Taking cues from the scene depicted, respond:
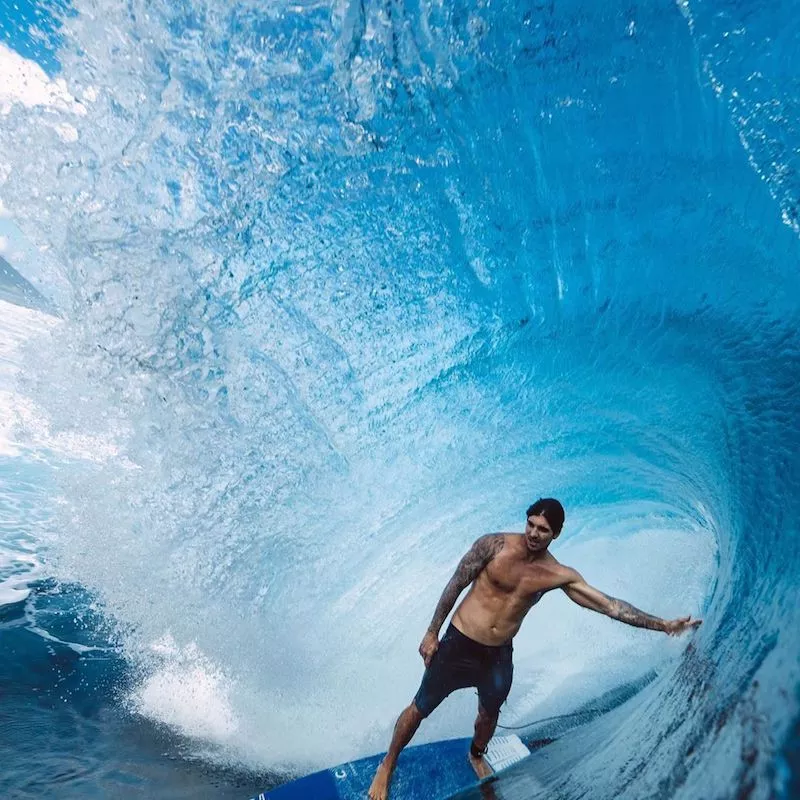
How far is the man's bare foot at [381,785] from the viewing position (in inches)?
136

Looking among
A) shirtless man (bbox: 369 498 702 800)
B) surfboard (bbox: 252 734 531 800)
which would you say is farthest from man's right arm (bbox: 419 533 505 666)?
surfboard (bbox: 252 734 531 800)

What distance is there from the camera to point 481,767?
388 cm

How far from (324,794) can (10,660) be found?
11.5 ft

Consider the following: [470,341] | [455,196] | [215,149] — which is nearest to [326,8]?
[215,149]

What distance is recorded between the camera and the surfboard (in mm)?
3559

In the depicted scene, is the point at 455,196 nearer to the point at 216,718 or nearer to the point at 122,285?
the point at 122,285

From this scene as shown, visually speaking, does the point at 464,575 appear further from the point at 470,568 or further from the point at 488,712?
the point at 488,712

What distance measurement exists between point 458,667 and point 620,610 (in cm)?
105

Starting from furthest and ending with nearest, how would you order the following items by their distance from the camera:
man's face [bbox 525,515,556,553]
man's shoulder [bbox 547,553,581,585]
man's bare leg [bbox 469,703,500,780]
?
man's bare leg [bbox 469,703,500,780] → man's shoulder [bbox 547,553,581,585] → man's face [bbox 525,515,556,553]

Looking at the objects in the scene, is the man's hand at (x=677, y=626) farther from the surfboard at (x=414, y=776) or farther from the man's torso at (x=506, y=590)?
the surfboard at (x=414, y=776)

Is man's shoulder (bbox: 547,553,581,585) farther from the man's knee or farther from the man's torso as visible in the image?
the man's knee

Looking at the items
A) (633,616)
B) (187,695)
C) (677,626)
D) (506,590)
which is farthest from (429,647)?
(187,695)

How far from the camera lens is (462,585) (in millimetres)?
3250

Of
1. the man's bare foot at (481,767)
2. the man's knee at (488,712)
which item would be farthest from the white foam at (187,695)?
the man's knee at (488,712)
